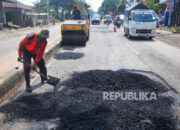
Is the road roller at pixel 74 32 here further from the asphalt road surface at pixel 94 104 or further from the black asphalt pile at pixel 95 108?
the black asphalt pile at pixel 95 108

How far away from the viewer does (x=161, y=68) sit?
23.9 ft

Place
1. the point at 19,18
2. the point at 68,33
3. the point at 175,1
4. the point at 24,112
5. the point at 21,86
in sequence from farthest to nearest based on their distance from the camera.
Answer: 1. the point at 19,18
2. the point at 175,1
3. the point at 68,33
4. the point at 21,86
5. the point at 24,112

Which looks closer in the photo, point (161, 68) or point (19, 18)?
point (161, 68)

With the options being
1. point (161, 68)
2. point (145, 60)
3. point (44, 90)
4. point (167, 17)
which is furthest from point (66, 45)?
point (167, 17)

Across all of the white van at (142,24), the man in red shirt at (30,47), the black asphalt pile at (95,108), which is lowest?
the black asphalt pile at (95,108)

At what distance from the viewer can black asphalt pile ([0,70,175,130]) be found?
11.5 ft

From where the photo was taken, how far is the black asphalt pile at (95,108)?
350 centimetres

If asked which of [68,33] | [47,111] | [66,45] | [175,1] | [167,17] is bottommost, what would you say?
[47,111]

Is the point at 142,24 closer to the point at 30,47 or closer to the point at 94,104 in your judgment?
the point at 30,47

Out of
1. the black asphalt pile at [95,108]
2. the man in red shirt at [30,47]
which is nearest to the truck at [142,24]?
the black asphalt pile at [95,108]

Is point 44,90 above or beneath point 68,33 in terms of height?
beneath

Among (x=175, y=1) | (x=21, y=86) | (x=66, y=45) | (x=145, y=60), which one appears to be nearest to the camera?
(x=21, y=86)

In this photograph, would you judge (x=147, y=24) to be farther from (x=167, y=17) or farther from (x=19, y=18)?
(x=19, y=18)

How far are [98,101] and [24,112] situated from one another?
162cm
